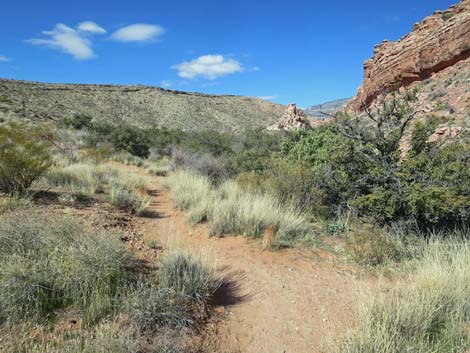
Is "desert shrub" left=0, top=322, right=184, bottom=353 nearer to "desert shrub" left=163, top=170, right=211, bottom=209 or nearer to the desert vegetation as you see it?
the desert vegetation

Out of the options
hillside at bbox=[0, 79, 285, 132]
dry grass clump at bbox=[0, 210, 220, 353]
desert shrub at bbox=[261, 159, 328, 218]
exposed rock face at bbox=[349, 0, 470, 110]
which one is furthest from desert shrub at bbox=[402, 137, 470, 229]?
hillside at bbox=[0, 79, 285, 132]

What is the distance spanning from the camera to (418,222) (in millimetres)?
5051

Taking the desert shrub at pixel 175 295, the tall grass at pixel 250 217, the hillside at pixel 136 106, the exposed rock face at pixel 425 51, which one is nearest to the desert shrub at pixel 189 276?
the desert shrub at pixel 175 295

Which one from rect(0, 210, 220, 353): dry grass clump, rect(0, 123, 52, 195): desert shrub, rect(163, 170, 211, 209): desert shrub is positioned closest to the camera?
rect(0, 210, 220, 353): dry grass clump

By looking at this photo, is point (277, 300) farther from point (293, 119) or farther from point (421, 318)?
point (293, 119)

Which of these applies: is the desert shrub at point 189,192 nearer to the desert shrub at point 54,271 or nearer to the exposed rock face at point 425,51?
the desert shrub at point 54,271

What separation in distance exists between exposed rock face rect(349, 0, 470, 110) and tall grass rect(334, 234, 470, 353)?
15.4 metres

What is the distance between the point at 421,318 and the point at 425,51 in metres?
22.5

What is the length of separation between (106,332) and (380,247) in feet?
11.9

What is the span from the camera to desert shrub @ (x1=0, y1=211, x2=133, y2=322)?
99.3 inches

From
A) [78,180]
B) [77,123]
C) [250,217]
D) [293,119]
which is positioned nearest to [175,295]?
[250,217]

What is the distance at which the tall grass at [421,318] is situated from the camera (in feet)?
7.39

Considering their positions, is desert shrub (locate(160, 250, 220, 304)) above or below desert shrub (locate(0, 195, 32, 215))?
below

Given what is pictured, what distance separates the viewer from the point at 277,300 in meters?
3.37
